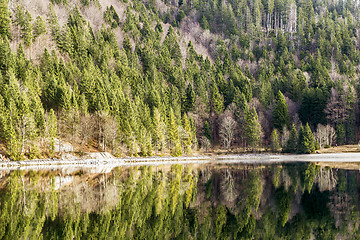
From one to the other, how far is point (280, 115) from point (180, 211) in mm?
89980

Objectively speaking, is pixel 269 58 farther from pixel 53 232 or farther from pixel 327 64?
pixel 53 232

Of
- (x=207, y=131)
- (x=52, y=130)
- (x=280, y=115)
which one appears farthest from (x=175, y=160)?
(x=280, y=115)

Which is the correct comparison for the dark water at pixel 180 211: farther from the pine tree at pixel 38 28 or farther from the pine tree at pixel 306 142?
the pine tree at pixel 38 28

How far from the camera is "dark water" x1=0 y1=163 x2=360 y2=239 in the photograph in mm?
17250

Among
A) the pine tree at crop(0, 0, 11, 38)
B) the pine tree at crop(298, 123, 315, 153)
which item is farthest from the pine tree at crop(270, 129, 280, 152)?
the pine tree at crop(0, 0, 11, 38)

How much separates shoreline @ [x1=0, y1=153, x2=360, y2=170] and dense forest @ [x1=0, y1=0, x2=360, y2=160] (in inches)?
126

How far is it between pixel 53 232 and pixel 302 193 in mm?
17953

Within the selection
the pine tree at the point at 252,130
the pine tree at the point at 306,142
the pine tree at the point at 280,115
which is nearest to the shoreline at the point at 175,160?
the pine tree at the point at 306,142

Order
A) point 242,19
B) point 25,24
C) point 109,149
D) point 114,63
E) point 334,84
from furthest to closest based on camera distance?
point 242,19 < point 334,84 < point 114,63 < point 25,24 < point 109,149

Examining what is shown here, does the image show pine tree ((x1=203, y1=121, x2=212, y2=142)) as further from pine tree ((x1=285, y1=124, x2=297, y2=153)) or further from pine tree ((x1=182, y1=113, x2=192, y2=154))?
pine tree ((x1=285, y1=124, x2=297, y2=153))

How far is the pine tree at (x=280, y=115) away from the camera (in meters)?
108

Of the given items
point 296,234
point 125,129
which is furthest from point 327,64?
point 296,234

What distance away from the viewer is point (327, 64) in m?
132

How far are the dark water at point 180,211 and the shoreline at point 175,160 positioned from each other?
2819cm
